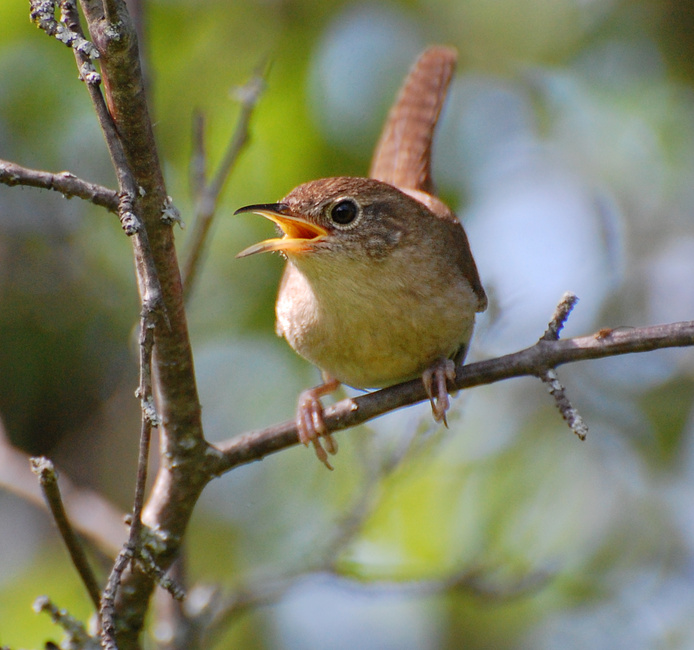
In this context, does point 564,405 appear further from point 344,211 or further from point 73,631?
point 73,631

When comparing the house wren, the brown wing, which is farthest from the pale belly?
the brown wing

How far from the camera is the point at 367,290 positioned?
10.2 feet

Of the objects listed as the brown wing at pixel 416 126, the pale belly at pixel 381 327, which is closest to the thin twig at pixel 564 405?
the pale belly at pixel 381 327

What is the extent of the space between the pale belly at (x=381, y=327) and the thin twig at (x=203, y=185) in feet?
1.46

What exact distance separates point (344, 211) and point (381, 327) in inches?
19.4

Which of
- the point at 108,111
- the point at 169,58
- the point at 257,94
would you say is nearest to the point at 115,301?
the point at 169,58

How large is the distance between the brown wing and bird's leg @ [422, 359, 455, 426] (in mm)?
1491

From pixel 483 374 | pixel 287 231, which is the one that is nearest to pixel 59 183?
pixel 483 374

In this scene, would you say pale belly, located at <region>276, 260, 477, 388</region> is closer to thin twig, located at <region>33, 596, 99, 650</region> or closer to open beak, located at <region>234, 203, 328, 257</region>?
open beak, located at <region>234, 203, 328, 257</region>

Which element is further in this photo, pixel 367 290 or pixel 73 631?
pixel 367 290

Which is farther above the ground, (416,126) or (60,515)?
(416,126)

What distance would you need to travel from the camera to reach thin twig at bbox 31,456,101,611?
6.48ft

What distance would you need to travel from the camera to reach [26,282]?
524cm

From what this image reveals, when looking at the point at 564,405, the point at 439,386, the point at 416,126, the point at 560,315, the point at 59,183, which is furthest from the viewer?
the point at 416,126
